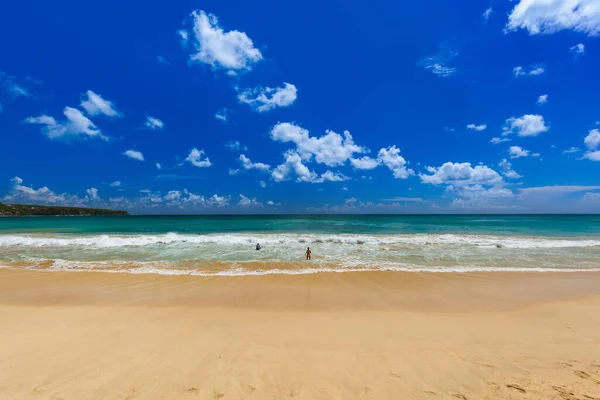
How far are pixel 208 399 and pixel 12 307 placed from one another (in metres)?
8.30

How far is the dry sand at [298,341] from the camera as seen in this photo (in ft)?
13.7

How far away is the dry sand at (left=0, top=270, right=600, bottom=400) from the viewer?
164 inches

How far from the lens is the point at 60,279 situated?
11250 millimetres

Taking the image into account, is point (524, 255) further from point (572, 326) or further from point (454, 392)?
point (454, 392)

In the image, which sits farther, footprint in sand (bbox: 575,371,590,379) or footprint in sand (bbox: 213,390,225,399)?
footprint in sand (bbox: 575,371,590,379)

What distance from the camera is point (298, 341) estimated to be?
573 cm

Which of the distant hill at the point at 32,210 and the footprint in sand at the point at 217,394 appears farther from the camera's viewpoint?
the distant hill at the point at 32,210

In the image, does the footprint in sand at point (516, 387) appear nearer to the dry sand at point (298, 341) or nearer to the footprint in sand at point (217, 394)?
the dry sand at point (298, 341)

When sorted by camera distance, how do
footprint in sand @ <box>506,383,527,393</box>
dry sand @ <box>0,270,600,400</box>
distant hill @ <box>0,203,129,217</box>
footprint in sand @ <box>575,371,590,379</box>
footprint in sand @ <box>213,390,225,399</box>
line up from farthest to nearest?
distant hill @ <box>0,203,129,217</box> < footprint in sand @ <box>575,371,590,379</box> < dry sand @ <box>0,270,600,400</box> < footprint in sand @ <box>506,383,527,393</box> < footprint in sand @ <box>213,390,225,399</box>

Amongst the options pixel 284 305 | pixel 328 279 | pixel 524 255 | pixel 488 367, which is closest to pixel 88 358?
pixel 284 305

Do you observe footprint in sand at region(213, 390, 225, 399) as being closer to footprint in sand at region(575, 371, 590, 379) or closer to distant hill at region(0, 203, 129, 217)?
footprint in sand at region(575, 371, 590, 379)

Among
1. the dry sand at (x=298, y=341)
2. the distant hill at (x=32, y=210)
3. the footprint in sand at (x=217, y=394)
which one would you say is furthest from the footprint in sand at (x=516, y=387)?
the distant hill at (x=32, y=210)

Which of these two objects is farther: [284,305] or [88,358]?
[284,305]

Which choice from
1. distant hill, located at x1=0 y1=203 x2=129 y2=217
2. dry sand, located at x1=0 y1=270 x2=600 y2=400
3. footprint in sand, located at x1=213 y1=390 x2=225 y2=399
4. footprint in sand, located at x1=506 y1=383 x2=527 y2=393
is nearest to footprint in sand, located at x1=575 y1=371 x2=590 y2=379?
dry sand, located at x1=0 y1=270 x2=600 y2=400
